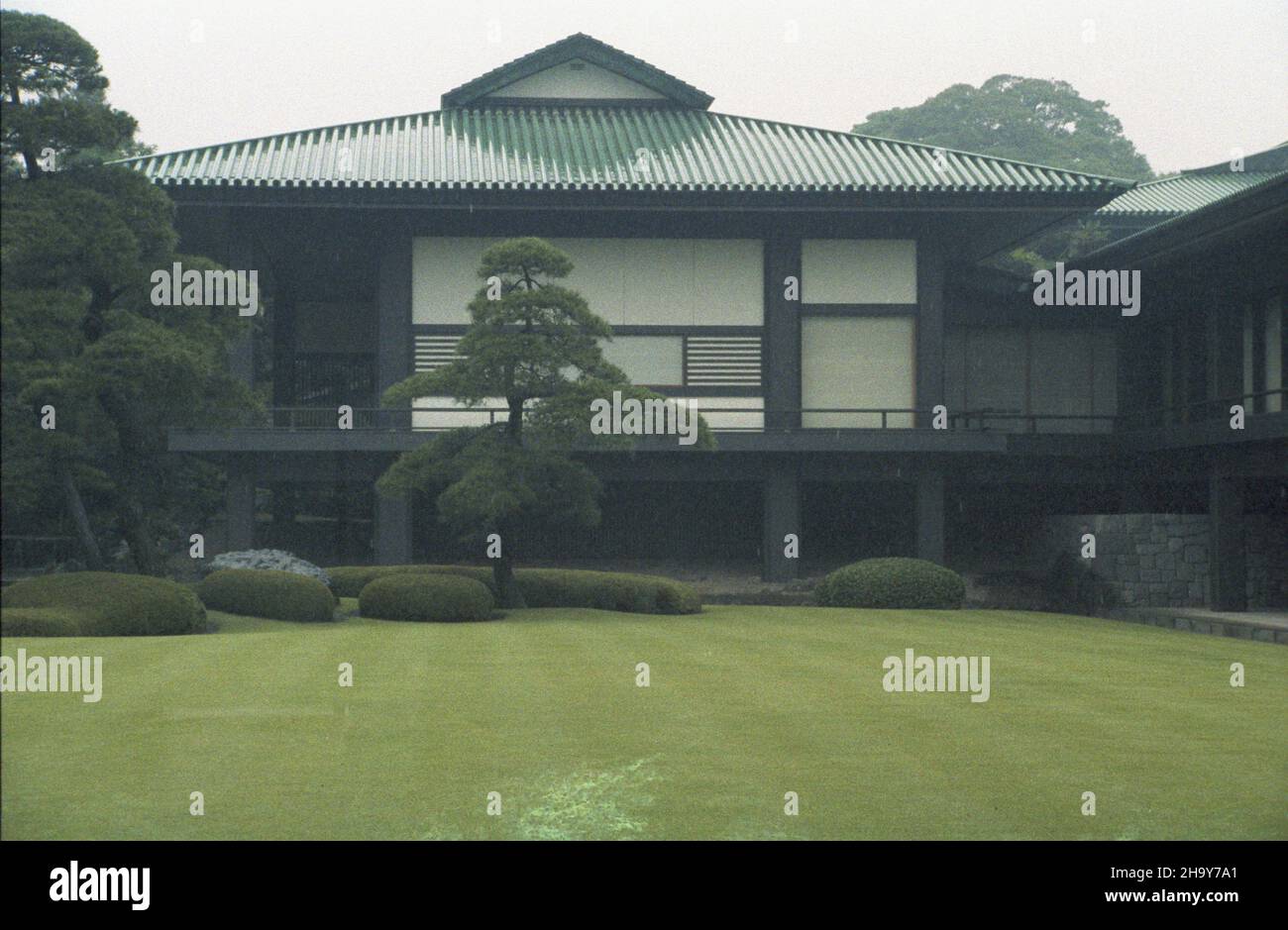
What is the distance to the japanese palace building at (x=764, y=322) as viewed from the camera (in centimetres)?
2805

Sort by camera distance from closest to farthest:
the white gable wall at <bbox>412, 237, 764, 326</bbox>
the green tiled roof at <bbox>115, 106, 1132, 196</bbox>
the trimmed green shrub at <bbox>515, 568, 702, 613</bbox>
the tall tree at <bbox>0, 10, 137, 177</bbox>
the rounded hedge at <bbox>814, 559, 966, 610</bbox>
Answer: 1. the tall tree at <bbox>0, 10, 137, 177</bbox>
2. the trimmed green shrub at <bbox>515, 568, 702, 613</bbox>
3. the rounded hedge at <bbox>814, 559, 966, 610</bbox>
4. the green tiled roof at <bbox>115, 106, 1132, 196</bbox>
5. the white gable wall at <bbox>412, 237, 764, 326</bbox>

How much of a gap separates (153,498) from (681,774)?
794 inches

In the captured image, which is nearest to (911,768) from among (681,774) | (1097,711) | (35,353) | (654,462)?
(681,774)

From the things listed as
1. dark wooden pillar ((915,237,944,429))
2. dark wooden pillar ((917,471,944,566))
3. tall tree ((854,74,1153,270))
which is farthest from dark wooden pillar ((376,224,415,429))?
tall tree ((854,74,1153,270))

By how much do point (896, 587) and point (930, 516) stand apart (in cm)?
372

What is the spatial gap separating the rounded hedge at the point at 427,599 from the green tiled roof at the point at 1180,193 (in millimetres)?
27789

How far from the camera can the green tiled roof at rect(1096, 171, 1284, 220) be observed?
4350 centimetres

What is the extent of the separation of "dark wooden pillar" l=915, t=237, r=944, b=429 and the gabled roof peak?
7047 mm

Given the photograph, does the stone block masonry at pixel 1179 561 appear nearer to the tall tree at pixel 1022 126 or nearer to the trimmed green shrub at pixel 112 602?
the trimmed green shrub at pixel 112 602

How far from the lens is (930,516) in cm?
3031

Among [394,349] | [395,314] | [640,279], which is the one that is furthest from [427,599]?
[640,279]

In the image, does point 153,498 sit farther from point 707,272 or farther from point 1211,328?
→ point 1211,328

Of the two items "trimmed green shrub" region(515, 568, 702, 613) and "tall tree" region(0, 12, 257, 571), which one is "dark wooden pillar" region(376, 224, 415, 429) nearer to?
"trimmed green shrub" region(515, 568, 702, 613)
